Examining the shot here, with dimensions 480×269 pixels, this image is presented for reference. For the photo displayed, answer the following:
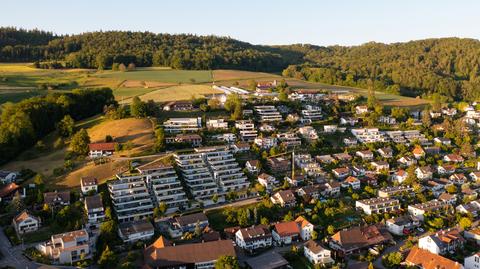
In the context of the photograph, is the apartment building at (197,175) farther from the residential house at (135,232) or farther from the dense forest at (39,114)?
the dense forest at (39,114)

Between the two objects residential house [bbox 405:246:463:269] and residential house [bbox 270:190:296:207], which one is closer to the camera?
residential house [bbox 405:246:463:269]

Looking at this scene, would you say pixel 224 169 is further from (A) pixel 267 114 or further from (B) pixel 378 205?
(A) pixel 267 114

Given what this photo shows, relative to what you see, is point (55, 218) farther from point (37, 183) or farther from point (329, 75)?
point (329, 75)

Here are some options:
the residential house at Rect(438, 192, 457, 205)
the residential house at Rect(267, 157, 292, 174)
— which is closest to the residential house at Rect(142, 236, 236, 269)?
the residential house at Rect(267, 157, 292, 174)

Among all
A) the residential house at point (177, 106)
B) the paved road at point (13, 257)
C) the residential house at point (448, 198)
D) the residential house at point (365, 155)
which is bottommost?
the paved road at point (13, 257)

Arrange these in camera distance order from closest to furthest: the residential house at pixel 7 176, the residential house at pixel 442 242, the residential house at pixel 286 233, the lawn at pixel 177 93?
the residential house at pixel 442 242, the residential house at pixel 286 233, the residential house at pixel 7 176, the lawn at pixel 177 93

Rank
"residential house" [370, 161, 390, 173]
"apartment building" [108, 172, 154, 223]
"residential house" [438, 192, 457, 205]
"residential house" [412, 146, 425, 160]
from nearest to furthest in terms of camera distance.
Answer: "apartment building" [108, 172, 154, 223], "residential house" [438, 192, 457, 205], "residential house" [370, 161, 390, 173], "residential house" [412, 146, 425, 160]

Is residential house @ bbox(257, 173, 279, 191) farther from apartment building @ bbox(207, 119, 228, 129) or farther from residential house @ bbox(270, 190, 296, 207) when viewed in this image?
apartment building @ bbox(207, 119, 228, 129)

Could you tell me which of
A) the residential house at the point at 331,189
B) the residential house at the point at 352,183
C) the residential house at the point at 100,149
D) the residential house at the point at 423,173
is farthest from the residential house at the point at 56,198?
the residential house at the point at 423,173
